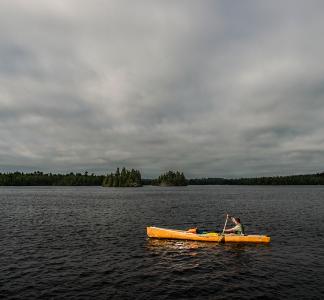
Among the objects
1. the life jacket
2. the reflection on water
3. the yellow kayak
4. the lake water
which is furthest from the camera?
the life jacket

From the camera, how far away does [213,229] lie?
4941 cm

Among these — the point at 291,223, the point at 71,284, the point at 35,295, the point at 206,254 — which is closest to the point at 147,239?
the point at 206,254

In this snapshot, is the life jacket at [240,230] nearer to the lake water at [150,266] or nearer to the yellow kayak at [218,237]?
the yellow kayak at [218,237]

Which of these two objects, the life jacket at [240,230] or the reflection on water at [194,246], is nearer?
the reflection on water at [194,246]

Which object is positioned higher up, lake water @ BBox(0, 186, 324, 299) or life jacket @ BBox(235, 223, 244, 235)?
life jacket @ BBox(235, 223, 244, 235)

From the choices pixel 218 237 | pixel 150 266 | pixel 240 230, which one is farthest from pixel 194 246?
pixel 150 266

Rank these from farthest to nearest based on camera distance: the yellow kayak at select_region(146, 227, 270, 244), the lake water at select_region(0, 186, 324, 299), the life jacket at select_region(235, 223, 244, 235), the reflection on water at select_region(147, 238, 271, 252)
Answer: the life jacket at select_region(235, 223, 244, 235) < the yellow kayak at select_region(146, 227, 270, 244) < the reflection on water at select_region(147, 238, 271, 252) < the lake water at select_region(0, 186, 324, 299)

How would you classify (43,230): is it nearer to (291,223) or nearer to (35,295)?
(35,295)

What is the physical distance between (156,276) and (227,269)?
6.67 m

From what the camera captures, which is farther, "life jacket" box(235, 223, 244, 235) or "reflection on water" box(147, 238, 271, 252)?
"life jacket" box(235, 223, 244, 235)

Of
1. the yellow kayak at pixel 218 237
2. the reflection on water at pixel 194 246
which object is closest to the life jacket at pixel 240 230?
the yellow kayak at pixel 218 237

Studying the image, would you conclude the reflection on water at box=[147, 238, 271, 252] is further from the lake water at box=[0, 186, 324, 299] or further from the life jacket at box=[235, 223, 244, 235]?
the life jacket at box=[235, 223, 244, 235]

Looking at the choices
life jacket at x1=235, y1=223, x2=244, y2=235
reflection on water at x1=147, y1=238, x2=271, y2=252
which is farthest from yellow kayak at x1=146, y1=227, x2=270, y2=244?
life jacket at x1=235, y1=223, x2=244, y2=235

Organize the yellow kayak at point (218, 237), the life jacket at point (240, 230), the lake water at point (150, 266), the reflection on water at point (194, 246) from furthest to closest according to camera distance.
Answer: the life jacket at point (240, 230), the yellow kayak at point (218, 237), the reflection on water at point (194, 246), the lake water at point (150, 266)
